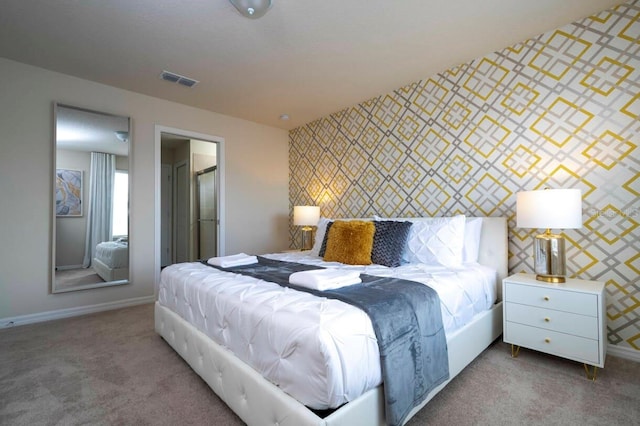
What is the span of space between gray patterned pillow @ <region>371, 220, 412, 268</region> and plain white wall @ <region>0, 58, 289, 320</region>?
8.16 feet

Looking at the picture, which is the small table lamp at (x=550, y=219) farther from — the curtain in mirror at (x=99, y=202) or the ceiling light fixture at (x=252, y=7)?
the curtain in mirror at (x=99, y=202)

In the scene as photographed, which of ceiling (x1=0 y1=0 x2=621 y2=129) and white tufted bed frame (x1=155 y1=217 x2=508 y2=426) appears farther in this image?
ceiling (x1=0 y1=0 x2=621 y2=129)

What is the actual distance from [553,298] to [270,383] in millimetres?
1988

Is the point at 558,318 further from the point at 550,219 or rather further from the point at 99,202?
the point at 99,202

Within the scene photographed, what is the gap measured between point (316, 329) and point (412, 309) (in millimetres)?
616

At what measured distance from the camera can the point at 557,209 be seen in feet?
6.73

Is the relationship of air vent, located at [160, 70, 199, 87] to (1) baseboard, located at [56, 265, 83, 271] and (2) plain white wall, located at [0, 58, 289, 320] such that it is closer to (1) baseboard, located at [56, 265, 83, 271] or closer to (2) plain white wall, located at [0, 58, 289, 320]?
(2) plain white wall, located at [0, 58, 289, 320]

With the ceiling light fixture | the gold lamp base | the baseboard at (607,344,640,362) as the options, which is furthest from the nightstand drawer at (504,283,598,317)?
the ceiling light fixture

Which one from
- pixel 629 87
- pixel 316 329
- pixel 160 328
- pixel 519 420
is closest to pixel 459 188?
pixel 629 87

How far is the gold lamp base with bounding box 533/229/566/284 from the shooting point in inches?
85.7

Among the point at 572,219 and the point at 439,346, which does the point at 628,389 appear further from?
the point at 439,346

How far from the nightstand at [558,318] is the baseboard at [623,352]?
1.10ft

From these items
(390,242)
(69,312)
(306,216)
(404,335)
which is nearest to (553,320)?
(390,242)

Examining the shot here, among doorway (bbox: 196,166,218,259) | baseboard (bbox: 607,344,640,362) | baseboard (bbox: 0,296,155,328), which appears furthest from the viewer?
doorway (bbox: 196,166,218,259)
